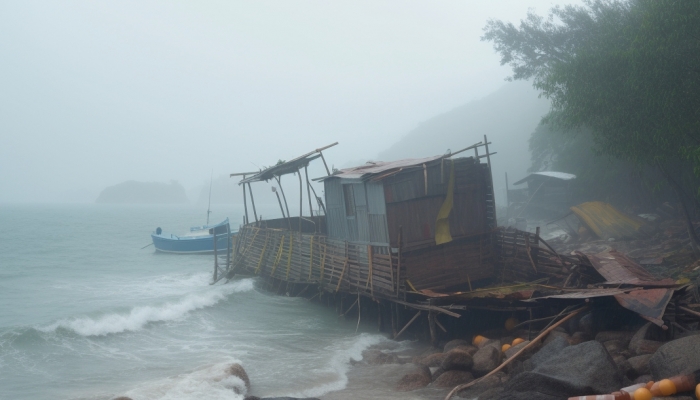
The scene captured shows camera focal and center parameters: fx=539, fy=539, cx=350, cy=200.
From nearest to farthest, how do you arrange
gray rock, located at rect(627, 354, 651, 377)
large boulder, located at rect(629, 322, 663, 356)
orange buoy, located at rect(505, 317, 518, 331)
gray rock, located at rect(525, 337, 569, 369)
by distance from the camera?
Result: gray rock, located at rect(627, 354, 651, 377)
gray rock, located at rect(525, 337, 569, 369)
large boulder, located at rect(629, 322, 663, 356)
orange buoy, located at rect(505, 317, 518, 331)

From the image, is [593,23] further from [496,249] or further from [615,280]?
[615,280]

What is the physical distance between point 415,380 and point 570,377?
3761mm

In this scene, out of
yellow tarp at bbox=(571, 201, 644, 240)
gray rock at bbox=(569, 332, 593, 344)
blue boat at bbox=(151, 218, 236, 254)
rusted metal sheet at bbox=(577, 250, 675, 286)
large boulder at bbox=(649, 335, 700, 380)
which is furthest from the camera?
blue boat at bbox=(151, 218, 236, 254)

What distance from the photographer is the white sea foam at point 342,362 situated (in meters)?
11.7

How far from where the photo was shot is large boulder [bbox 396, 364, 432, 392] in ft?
35.7

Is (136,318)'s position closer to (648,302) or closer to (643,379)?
(648,302)

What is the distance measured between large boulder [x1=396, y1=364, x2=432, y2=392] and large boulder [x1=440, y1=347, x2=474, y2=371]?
20.7 inches

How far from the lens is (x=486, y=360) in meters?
10.4

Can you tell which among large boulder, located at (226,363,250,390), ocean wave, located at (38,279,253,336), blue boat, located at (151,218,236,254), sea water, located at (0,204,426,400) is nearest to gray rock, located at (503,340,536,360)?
sea water, located at (0,204,426,400)

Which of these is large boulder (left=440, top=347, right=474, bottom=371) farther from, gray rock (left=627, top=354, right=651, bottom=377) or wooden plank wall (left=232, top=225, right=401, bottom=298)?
wooden plank wall (left=232, top=225, right=401, bottom=298)

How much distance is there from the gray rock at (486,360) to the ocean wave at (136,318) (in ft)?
43.7

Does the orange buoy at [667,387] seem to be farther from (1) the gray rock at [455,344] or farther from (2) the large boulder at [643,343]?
(1) the gray rock at [455,344]

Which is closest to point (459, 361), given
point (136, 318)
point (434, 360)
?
point (434, 360)

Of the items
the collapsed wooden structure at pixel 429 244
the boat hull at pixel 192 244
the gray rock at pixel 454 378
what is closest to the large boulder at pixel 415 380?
the gray rock at pixel 454 378
